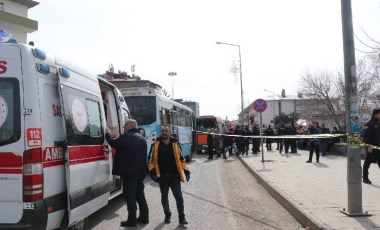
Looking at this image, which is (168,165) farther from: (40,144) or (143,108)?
(143,108)

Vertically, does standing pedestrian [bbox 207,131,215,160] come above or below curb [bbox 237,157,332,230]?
above

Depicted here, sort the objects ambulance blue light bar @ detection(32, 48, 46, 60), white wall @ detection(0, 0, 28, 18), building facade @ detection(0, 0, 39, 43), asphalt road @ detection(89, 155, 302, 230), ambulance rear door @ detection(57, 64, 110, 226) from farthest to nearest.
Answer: white wall @ detection(0, 0, 28, 18)
building facade @ detection(0, 0, 39, 43)
asphalt road @ detection(89, 155, 302, 230)
ambulance rear door @ detection(57, 64, 110, 226)
ambulance blue light bar @ detection(32, 48, 46, 60)

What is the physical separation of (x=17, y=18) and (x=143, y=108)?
38.9m

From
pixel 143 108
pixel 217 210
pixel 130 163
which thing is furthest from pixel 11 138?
pixel 143 108

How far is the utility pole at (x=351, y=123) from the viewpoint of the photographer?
24.6 feet

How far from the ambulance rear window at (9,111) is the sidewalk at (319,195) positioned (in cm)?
444

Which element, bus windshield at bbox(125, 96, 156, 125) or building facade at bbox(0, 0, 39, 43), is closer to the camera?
bus windshield at bbox(125, 96, 156, 125)

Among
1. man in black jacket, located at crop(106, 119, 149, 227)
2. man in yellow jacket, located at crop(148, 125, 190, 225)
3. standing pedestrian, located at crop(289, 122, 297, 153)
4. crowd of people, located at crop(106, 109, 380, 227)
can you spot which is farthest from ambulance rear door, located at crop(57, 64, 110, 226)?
standing pedestrian, located at crop(289, 122, 297, 153)

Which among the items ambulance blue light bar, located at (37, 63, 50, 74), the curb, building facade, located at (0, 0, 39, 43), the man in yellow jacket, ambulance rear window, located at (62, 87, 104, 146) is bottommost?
the curb

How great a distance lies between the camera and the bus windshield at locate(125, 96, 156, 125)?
16.7 m

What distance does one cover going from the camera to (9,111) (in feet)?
17.0

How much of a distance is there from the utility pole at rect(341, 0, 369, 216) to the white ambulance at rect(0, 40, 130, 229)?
4186mm

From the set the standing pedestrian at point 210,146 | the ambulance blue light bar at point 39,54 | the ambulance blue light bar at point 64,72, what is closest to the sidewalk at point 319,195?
the ambulance blue light bar at point 64,72

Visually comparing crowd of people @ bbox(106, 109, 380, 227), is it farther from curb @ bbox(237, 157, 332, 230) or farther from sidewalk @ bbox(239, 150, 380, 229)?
sidewalk @ bbox(239, 150, 380, 229)
